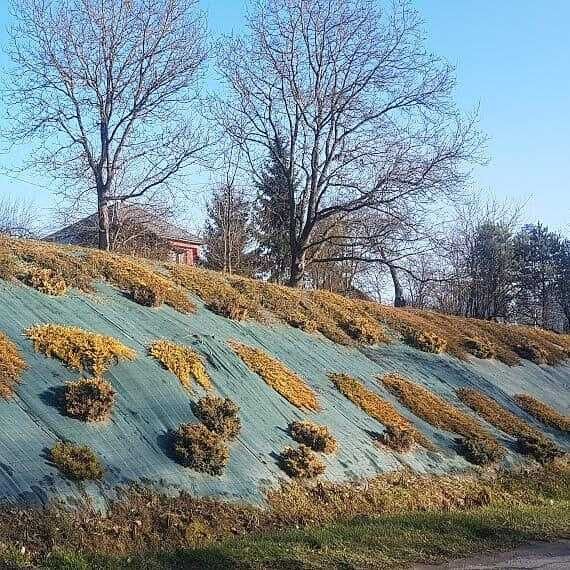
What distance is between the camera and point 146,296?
11719mm

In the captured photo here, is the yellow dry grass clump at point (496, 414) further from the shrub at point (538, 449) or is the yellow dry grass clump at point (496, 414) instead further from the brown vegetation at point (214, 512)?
the brown vegetation at point (214, 512)

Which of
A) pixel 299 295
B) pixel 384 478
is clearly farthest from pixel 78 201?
pixel 384 478

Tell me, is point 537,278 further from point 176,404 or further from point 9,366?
point 9,366

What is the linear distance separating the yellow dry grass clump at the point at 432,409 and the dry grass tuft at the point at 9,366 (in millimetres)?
6514

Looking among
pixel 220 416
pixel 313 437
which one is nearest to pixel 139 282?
pixel 220 416

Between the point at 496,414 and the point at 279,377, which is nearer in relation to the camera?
the point at 279,377

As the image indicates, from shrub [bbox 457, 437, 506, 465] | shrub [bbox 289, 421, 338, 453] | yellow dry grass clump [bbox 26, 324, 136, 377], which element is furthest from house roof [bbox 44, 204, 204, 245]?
shrub [bbox 289, 421, 338, 453]

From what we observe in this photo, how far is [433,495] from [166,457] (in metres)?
3.80

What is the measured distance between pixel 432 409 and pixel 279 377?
3.10 meters

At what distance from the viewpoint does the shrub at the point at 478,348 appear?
17.2m

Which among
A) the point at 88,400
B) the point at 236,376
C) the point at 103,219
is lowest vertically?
the point at 88,400

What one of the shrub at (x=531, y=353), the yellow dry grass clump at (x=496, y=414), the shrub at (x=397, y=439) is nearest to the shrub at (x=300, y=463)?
the shrub at (x=397, y=439)

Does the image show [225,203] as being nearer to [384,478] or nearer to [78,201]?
[78,201]

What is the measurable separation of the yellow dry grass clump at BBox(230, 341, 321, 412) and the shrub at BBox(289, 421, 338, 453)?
2.59 feet
